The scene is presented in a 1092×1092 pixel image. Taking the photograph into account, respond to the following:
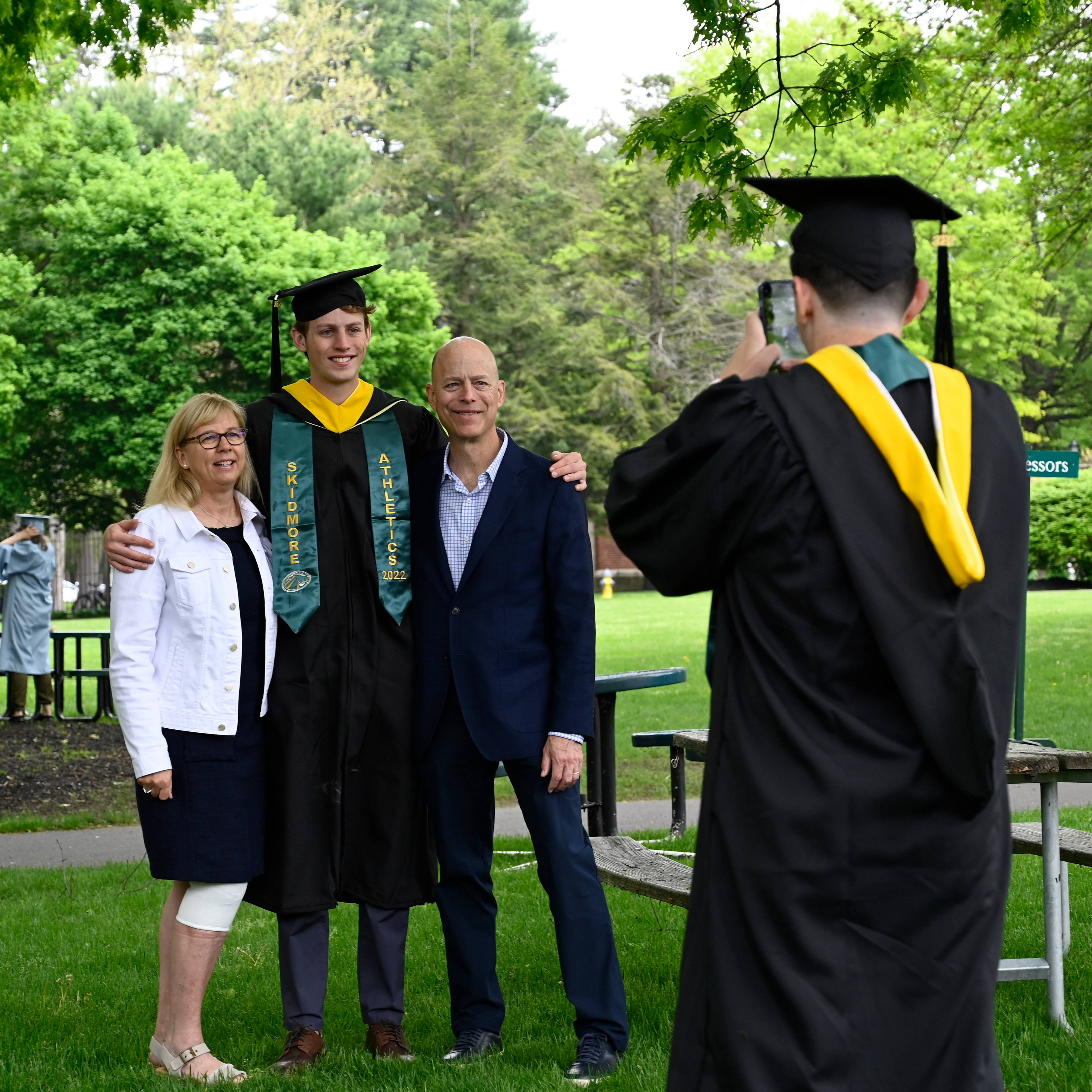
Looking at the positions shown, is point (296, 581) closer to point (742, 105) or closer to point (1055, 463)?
point (1055, 463)

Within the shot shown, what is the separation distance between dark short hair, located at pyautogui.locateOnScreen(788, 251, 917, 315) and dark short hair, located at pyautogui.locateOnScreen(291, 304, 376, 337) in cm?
223

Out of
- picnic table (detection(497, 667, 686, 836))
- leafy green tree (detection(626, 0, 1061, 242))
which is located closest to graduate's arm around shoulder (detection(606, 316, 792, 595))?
picnic table (detection(497, 667, 686, 836))

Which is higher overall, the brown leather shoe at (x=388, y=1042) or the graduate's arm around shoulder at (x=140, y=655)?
the graduate's arm around shoulder at (x=140, y=655)

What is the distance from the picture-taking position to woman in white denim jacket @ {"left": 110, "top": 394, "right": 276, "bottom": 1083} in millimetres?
4203

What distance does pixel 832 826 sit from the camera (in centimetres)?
253

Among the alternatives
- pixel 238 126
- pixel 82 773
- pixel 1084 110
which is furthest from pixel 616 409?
pixel 82 773

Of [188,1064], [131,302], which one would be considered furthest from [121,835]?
[131,302]

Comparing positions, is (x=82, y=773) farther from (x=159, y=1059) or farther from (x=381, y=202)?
(x=381, y=202)

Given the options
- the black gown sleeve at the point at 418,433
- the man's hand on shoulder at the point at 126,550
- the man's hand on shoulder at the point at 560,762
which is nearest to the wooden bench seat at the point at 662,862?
the man's hand on shoulder at the point at 560,762

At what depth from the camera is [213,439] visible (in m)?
4.33

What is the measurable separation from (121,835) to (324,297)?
579 cm

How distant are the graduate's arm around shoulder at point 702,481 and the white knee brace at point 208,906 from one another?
7.19ft

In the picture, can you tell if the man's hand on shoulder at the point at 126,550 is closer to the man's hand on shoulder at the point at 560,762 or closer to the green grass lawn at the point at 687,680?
the man's hand on shoulder at the point at 560,762

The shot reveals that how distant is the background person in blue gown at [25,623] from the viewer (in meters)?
15.0
